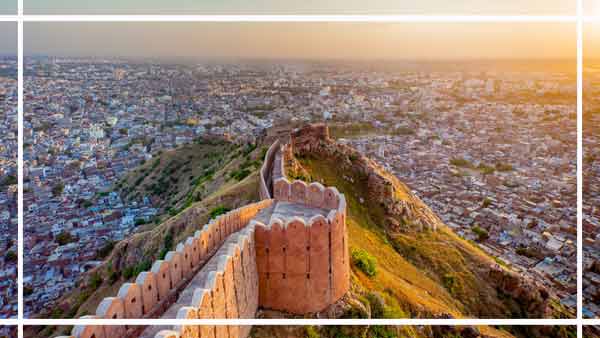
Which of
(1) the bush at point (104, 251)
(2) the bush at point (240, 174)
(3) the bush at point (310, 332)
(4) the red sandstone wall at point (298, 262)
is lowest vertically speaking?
(1) the bush at point (104, 251)

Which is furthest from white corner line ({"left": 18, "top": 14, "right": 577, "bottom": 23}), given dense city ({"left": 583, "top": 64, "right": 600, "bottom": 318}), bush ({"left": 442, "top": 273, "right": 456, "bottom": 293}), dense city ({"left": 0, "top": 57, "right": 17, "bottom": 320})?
dense city ({"left": 583, "top": 64, "right": 600, "bottom": 318})

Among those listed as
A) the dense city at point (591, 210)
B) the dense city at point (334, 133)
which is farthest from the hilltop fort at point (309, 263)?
the dense city at point (334, 133)

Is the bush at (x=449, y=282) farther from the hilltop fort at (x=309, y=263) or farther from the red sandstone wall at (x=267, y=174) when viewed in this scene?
the red sandstone wall at (x=267, y=174)

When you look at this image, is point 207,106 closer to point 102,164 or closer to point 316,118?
point 316,118

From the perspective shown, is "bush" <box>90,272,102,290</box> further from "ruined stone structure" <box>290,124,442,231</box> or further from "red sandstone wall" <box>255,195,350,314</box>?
"red sandstone wall" <box>255,195,350,314</box>

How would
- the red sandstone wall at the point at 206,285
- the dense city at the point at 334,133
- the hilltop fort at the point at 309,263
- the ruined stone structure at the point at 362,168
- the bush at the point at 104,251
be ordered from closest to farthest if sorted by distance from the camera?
1. the red sandstone wall at the point at 206,285
2. the hilltop fort at the point at 309,263
3. the ruined stone structure at the point at 362,168
4. the bush at the point at 104,251
5. the dense city at the point at 334,133

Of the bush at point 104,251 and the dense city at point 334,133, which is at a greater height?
the dense city at point 334,133

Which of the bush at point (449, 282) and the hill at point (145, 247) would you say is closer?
the hill at point (145, 247)

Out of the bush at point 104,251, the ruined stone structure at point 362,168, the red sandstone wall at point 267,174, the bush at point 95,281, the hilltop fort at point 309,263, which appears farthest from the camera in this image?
the bush at point 104,251
